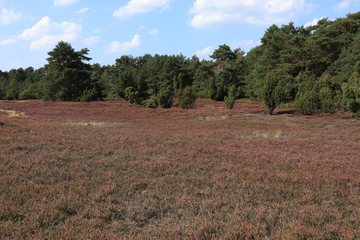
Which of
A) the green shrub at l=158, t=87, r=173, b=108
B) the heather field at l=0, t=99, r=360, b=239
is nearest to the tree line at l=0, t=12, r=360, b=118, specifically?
the green shrub at l=158, t=87, r=173, b=108

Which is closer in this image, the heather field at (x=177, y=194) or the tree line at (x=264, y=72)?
the heather field at (x=177, y=194)

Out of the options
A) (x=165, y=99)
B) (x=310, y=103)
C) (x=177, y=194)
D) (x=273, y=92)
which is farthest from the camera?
(x=165, y=99)

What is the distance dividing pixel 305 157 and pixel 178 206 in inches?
232

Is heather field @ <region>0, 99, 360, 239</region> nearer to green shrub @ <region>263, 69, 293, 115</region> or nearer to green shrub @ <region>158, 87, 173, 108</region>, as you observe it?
green shrub @ <region>263, 69, 293, 115</region>

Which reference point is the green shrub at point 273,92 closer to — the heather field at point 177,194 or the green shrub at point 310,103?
the green shrub at point 310,103

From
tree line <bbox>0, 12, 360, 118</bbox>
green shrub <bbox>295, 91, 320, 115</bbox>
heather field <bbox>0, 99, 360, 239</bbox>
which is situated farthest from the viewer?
tree line <bbox>0, 12, 360, 118</bbox>

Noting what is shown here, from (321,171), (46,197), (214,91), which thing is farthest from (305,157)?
(214,91)

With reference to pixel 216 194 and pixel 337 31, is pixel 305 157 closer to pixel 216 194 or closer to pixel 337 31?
pixel 216 194

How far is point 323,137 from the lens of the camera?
475 inches

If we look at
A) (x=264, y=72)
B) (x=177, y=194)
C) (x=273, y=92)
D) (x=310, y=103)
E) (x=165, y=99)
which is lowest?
(x=177, y=194)

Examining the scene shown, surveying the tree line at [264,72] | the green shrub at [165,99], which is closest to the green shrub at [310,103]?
the tree line at [264,72]

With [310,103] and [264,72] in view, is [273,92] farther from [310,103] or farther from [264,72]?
[264,72]

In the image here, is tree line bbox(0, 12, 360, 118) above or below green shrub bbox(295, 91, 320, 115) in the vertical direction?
above

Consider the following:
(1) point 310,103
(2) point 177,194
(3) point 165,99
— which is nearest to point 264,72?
(1) point 310,103
